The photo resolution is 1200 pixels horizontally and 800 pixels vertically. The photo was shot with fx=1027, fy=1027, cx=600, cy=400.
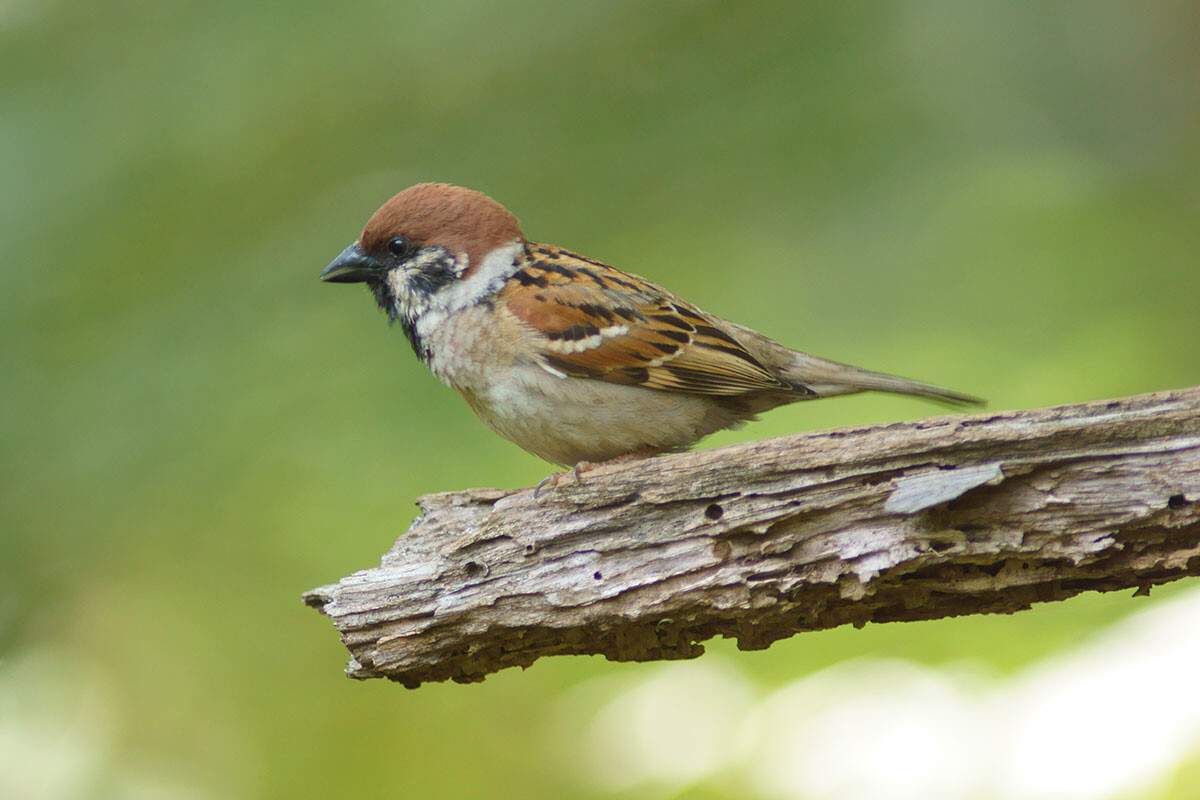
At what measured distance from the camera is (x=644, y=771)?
2.59 m

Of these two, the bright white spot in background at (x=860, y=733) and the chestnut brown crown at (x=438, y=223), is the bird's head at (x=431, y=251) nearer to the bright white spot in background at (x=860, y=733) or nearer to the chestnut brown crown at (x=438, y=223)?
the chestnut brown crown at (x=438, y=223)

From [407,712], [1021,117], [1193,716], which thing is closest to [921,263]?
[1021,117]

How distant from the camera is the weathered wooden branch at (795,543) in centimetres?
153

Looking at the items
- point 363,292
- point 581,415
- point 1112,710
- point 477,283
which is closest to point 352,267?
point 477,283

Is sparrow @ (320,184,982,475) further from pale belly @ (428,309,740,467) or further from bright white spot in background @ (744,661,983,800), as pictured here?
bright white spot in background @ (744,661,983,800)

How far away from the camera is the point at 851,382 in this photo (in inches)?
93.0

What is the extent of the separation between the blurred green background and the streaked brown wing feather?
2.00 feet

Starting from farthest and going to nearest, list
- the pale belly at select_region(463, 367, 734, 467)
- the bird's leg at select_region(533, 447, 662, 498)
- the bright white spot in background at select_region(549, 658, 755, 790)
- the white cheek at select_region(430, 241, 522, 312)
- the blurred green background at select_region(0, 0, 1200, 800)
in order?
1. the blurred green background at select_region(0, 0, 1200, 800)
2. the bright white spot in background at select_region(549, 658, 755, 790)
3. the white cheek at select_region(430, 241, 522, 312)
4. the pale belly at select_region(463, 367, 734, 467)
5. the bird's leg at select_region(533, 447, 662, 498)

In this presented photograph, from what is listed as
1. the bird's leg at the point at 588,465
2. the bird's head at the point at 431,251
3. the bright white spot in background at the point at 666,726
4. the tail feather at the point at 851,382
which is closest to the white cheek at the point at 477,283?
the bird's head at the point at 431,251

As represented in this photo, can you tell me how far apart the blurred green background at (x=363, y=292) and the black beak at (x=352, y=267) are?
2.47 feet

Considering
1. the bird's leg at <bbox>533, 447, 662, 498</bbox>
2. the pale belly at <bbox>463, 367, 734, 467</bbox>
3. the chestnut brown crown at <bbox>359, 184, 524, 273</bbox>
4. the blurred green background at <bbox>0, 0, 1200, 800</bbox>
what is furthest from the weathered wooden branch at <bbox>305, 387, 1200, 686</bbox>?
the blurred green background at <bbox>0, 0, 1200, 800</bbox>

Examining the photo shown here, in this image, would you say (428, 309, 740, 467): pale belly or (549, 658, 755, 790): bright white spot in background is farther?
(549, 658, 755, 790): bright white spot in background

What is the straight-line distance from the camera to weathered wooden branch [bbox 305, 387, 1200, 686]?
1.53 metres

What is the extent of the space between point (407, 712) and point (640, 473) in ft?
4.81
